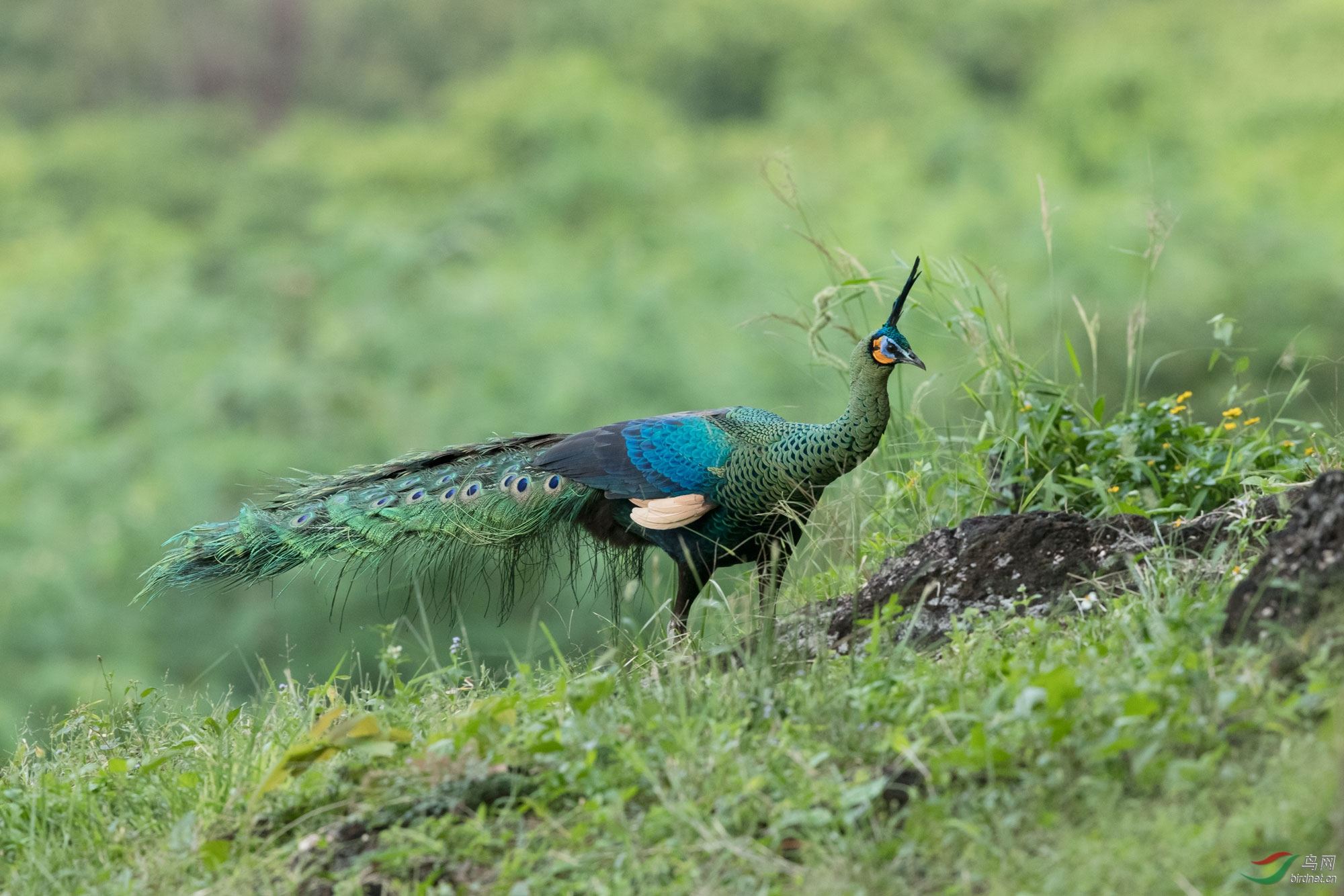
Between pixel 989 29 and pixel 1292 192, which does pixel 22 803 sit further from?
pixel 989 29

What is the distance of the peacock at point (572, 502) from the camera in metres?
4.92

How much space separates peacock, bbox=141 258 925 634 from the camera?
4918mm

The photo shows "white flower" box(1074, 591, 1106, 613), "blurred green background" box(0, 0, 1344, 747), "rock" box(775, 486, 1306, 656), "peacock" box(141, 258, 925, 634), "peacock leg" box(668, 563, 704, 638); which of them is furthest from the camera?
"blurred green background" box(0, 0, 1344, 747)

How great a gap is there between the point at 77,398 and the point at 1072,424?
50.0 ft

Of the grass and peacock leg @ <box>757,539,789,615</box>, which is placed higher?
the grass

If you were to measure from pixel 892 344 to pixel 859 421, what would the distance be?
29 cm

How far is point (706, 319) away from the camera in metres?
18.7

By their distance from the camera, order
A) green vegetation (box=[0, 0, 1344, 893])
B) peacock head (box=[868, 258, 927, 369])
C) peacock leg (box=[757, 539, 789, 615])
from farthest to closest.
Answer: peacock head (box=[868, 258, 927, 369]), peacock leg (box=[757, 539, 789, 615]), green vegetation (box=[0, 0, 1344, 893])

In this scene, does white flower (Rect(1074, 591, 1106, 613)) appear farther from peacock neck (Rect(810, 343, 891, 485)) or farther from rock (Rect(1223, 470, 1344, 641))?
peacock neck (Rect(810, 343, 891, 485))

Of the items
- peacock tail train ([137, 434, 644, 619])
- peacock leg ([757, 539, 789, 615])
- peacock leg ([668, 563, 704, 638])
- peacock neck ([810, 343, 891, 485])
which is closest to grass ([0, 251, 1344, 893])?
peacock leg ([757, 539, 789, 615])

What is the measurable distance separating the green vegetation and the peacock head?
16.3 inches

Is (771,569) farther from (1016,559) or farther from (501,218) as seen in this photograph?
(501,218)

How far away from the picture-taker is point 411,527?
511 centimetres

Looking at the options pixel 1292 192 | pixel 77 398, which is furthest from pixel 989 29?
pixel 77 398
